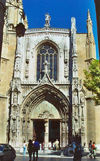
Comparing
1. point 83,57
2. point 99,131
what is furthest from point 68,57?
point 99,131

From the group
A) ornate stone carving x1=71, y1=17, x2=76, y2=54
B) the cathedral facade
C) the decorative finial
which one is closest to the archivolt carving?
the cathedral facade

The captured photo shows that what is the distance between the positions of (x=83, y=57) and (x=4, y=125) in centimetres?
1132

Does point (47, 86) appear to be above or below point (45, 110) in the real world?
above

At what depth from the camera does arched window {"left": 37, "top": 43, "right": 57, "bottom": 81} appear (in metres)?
25.8

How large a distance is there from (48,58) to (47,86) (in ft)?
12.2

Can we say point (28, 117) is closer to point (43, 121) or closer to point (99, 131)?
point (43, 121)

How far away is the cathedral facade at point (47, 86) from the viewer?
2288 cm

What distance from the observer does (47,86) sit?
24.3m

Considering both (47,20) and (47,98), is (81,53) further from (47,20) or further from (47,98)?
(47,98)

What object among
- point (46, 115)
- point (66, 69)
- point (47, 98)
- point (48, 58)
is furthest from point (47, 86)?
point (48, 58)

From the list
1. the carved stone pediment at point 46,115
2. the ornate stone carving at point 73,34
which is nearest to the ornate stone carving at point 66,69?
the ornate stone carving at point 73,34

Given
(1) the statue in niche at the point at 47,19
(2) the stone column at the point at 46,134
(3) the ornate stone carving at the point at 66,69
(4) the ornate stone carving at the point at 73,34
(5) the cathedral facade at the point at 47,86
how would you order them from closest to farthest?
(5) the cathedral facade at the point at 47,86, (2) the stone column at the point at 46,134, (3) the ornate stone carving at the point at 66,69, (4) the ornate stone carving at the point at 73,34, (1) the statue in niche at the point at 47,19

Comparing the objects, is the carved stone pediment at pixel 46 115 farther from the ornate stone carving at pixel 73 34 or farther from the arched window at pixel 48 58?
the ornate stone carving at pixel 73 34

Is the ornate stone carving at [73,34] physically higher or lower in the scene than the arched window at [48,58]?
higher
